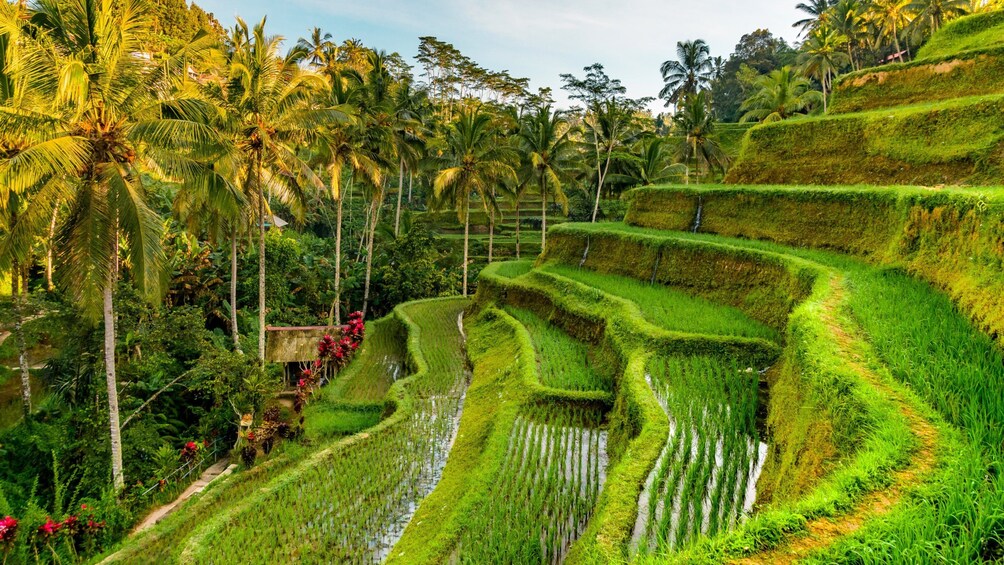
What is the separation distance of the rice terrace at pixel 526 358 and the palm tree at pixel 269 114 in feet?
0.24

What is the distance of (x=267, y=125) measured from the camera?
11.9 metres

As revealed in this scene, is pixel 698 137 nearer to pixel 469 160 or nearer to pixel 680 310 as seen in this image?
pixel 469 160

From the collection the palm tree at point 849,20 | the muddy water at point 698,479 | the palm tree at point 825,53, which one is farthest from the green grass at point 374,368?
the palm tree at point 849,20

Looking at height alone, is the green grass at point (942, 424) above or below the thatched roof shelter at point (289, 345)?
above

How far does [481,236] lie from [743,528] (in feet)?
101

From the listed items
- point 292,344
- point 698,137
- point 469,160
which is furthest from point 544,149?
point 292,344

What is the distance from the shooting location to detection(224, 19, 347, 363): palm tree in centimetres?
1150

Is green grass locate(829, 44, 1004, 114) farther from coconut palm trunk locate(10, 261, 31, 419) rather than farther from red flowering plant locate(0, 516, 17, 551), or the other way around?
coconut palm trunk locate(10, 261, 31, 419)

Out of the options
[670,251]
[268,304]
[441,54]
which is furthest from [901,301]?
[441,54]

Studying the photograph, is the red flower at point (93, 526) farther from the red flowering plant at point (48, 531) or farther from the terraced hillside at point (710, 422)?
the terraced hillside at point (710, 422)

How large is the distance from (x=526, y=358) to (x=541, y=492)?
444 centimetres

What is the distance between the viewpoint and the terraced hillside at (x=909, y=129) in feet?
31.6

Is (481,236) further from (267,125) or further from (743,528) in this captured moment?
(743,528)

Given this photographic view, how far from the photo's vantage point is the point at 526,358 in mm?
10875
